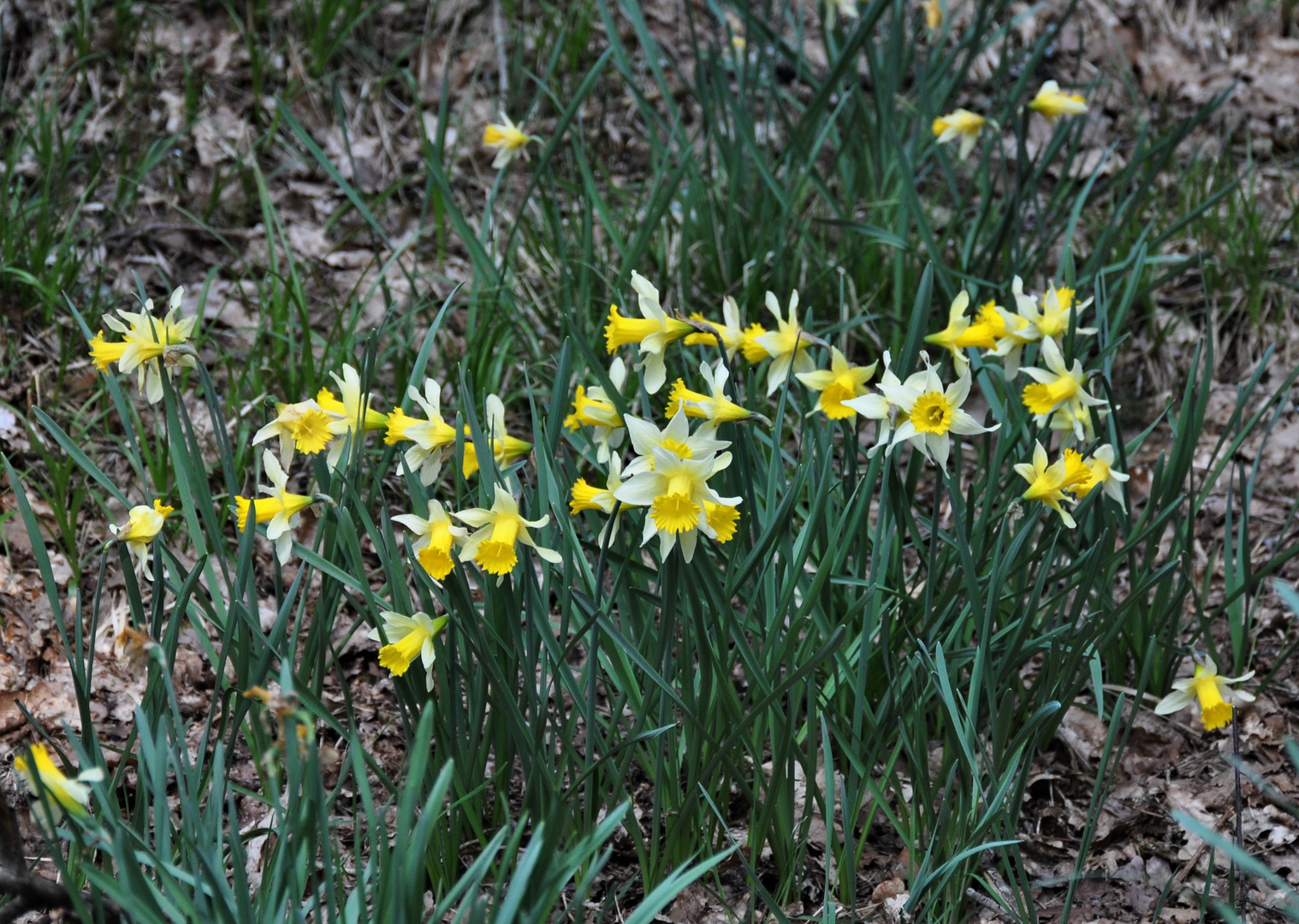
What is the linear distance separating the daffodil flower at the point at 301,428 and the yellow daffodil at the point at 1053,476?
1.13 metres

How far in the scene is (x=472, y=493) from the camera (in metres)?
1.78

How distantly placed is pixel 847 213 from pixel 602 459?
5.86 feet

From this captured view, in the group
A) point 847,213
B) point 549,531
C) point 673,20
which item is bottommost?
point 549,531

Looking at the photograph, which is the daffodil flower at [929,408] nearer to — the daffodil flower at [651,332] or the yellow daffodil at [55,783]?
the daffodil flower at [651,332]

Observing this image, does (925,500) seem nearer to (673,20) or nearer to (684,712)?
(684,712)

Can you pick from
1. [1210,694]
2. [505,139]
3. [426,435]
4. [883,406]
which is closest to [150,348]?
[426,435]

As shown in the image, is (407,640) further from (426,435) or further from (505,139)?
(505,139)

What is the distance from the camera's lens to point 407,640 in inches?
61.6

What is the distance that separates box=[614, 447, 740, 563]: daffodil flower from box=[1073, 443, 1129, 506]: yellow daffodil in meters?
0.74

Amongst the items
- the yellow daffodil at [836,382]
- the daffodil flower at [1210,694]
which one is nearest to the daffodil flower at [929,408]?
the yellow daffodil at [836,382]

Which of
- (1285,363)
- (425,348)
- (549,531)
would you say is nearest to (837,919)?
(549,531)

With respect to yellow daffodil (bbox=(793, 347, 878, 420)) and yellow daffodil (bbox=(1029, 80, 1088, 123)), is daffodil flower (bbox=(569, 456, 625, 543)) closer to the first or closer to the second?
yellow daffodil (bbox=(793, 347, 878, 420))

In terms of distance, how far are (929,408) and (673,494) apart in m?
0.45

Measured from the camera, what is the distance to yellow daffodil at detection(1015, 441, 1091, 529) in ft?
5.66
